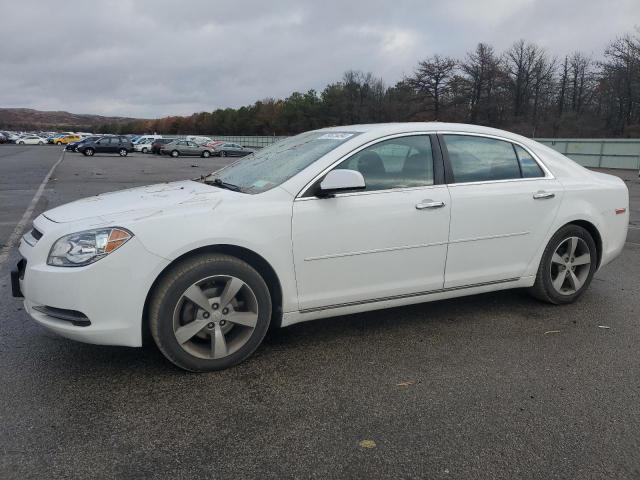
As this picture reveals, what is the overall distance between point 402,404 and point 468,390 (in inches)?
17.4

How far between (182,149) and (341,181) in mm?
45819

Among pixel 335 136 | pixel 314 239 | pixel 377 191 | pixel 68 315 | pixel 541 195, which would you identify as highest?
pixel 335 136

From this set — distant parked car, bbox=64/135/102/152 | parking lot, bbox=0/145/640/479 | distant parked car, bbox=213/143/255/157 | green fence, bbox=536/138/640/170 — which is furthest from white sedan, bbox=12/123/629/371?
distant parked car, bbox=213/143/255/157

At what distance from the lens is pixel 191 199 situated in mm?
3568

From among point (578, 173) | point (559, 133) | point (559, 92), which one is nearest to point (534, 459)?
point (578, 173)

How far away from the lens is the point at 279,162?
162 inches

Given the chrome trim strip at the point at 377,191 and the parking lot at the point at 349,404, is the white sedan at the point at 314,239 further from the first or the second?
the parking lot at the point at 349,404

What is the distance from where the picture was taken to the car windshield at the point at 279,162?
12.4 ft

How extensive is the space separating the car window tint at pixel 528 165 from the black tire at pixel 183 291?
2419mm

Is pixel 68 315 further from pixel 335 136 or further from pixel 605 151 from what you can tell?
pixel 605 151

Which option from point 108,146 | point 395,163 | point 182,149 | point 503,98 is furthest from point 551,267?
point 503,98

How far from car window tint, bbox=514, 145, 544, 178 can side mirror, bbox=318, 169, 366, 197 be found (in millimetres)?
1686

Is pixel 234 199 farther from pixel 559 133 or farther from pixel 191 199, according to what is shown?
pixel 559 133

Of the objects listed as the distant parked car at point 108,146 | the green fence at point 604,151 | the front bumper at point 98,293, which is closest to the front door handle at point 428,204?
the front bumper at point 98,293
